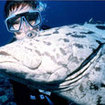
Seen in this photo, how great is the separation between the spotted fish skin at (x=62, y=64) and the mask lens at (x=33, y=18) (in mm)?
1939

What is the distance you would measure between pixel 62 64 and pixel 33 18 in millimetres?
2470

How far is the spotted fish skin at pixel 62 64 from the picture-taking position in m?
1.35

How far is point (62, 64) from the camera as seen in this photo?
1363 millimetres

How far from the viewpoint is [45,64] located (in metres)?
1.34

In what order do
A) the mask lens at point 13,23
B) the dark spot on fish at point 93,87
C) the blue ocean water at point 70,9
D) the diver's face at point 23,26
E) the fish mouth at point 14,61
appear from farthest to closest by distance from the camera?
the blue ocean water at point 70,9 → the mask lens at point 13,23 → the diver's face at point 23,26 → the dark spot on fish at point 93,87 → the fish mouth at point 14,61

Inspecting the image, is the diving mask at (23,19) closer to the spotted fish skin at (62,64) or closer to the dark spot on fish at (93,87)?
the spotted fish skin at (62,64)

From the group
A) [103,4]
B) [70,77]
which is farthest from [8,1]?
[103,4]

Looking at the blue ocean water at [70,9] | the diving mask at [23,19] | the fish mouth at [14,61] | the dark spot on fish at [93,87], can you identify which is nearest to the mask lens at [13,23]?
the diving mask at [23,19]

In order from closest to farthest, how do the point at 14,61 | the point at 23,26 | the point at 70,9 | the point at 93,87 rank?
the point at 14,61 → the point at 93,87 → the point at 23,26 → the point at 70,9

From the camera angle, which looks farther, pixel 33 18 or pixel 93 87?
pixel 33 18

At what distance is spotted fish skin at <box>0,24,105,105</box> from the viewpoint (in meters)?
1.35

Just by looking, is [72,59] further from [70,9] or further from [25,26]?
[70,9]

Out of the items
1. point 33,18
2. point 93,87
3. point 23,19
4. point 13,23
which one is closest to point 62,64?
point 93,87

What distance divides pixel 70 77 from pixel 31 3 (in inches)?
A: 112
